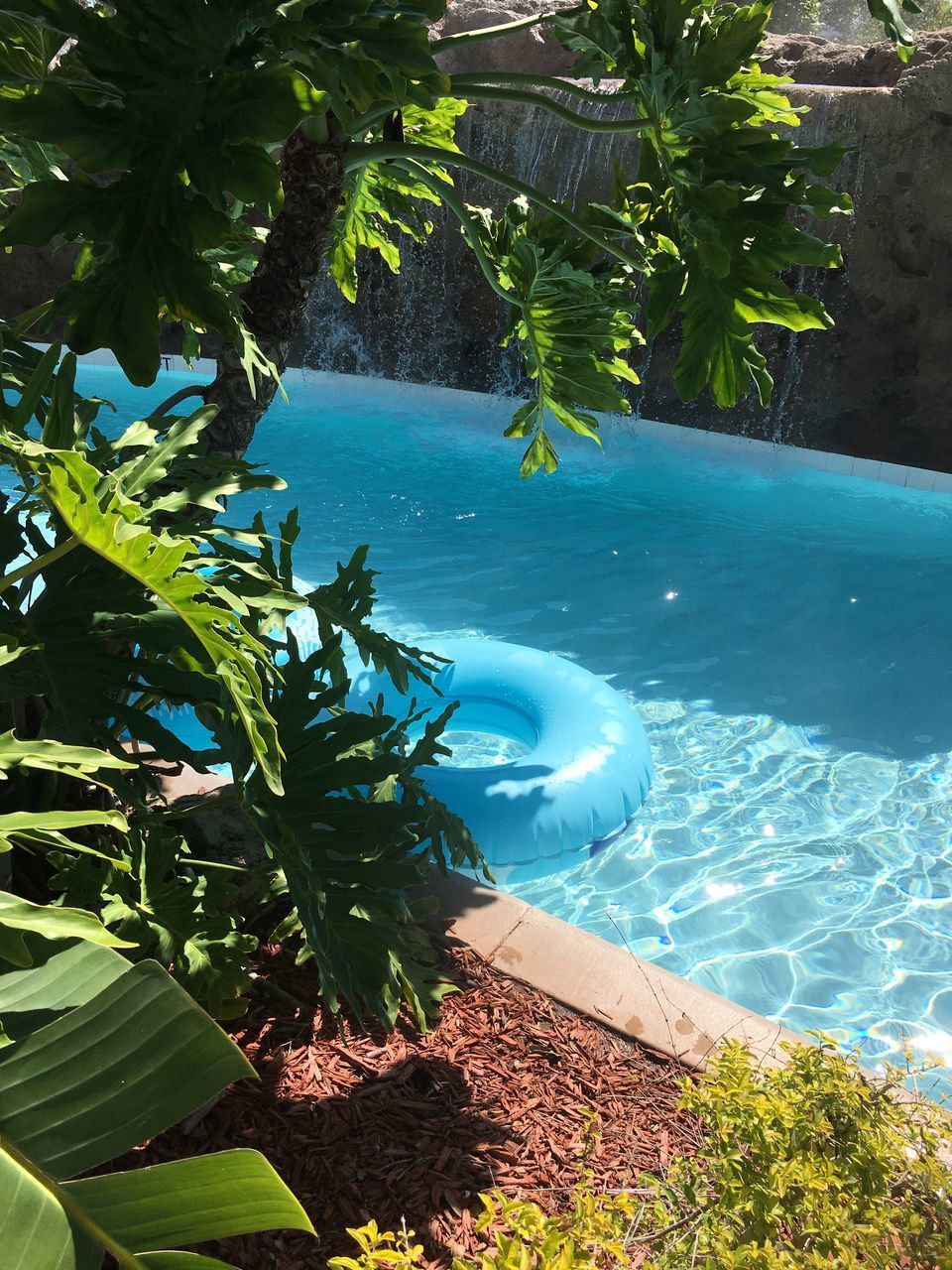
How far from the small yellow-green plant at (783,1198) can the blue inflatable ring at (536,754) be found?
83.9 inches

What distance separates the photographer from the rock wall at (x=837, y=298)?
9195 millimetres

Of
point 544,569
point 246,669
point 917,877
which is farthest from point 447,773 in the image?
point 544,569

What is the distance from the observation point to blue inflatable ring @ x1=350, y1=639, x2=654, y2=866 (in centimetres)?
393

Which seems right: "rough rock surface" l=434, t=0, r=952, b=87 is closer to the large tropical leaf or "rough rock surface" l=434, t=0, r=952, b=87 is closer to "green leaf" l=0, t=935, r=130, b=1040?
"green leaf" l=0, t=935, r=130, b=1040

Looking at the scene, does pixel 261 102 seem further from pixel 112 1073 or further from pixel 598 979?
pixel 598 979

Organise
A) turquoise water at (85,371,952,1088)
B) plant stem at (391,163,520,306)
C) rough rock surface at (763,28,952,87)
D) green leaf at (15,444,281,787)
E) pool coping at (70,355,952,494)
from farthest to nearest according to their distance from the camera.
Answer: rough rock surface at (763,28,952,87) < pool coping at (70,355,952,494) < turquoise water at (85,371,952,1088) < plant stem at (391,163,520,306) < green leaf at (15,444,281,787)

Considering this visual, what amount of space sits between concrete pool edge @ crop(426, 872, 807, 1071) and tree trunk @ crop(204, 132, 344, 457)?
1.43 meters

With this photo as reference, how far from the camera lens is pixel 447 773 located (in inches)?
155

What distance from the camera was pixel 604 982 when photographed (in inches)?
101

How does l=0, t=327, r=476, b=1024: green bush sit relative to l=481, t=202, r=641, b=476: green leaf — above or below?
below

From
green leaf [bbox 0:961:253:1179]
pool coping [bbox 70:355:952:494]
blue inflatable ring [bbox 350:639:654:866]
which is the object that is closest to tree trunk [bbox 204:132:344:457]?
blue inflatable ring [bbox 350:639:654:866]

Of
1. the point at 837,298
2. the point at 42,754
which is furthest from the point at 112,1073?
the point at 837,298

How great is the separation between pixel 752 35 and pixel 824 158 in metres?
0.27

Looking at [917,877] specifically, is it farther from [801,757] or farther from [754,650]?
[754,650]
